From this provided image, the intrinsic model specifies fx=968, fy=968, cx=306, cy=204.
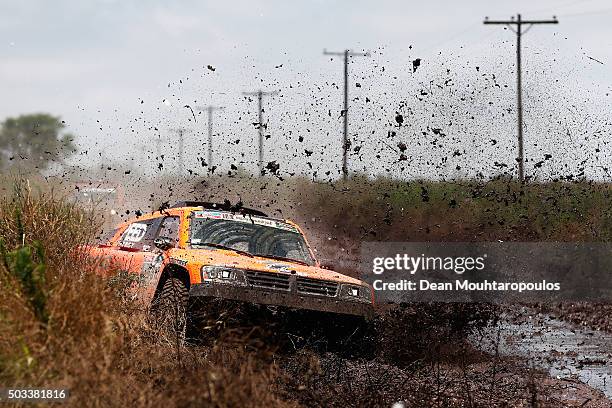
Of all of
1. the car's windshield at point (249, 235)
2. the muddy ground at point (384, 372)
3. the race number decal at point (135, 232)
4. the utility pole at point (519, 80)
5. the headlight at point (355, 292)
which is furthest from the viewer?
the utility pole at point (519, 80)

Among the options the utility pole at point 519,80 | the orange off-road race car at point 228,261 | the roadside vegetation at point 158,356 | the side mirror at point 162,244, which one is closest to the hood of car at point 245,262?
the orange off-road race car at point 228,261

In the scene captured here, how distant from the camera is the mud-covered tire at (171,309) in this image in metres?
8.99

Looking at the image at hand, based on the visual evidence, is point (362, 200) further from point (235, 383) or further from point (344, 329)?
point (235, 383)

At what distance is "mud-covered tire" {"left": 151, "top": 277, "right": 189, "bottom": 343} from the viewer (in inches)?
354

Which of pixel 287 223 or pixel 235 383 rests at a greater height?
pixel 287 223

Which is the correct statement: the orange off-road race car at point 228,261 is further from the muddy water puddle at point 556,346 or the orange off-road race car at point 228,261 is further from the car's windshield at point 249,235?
the muddy water puddle at point 556,346

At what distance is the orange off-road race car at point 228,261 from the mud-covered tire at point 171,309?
19 mm

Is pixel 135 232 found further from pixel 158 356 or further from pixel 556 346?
pixel 556 346

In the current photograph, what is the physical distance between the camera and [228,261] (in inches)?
395

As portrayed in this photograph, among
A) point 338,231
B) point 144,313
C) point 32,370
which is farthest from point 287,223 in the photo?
point 338,231

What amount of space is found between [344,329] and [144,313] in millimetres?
2393

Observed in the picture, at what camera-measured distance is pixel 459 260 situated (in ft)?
74.0

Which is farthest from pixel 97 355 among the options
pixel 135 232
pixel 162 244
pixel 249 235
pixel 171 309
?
pixel 135 232

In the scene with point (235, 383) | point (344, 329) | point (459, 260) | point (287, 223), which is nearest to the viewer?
point (235, 383)
